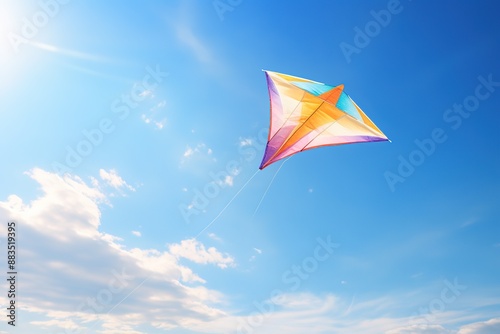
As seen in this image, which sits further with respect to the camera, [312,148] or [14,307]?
[312,148]

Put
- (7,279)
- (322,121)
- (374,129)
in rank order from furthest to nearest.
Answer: (322,121) → (374,129) → (7,279)

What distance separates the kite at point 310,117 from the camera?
15.8 meters

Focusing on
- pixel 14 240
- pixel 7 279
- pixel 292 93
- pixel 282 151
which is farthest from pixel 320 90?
pixel 7 279

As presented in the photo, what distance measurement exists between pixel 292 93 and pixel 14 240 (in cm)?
1715

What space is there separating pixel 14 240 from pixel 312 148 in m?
16.6

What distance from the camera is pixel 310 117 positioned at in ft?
54.2

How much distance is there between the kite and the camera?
15773 mm

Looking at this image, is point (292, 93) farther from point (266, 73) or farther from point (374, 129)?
point (374, 129)

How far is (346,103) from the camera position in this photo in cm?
1636

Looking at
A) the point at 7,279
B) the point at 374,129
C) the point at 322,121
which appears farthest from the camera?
the point at 322,121

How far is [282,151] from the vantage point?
15531mm

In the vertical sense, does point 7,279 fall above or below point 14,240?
below


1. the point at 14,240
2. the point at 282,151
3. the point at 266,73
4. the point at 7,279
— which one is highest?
the point at 266,73

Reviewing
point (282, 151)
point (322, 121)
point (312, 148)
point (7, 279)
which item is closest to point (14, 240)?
point (7, 279)
